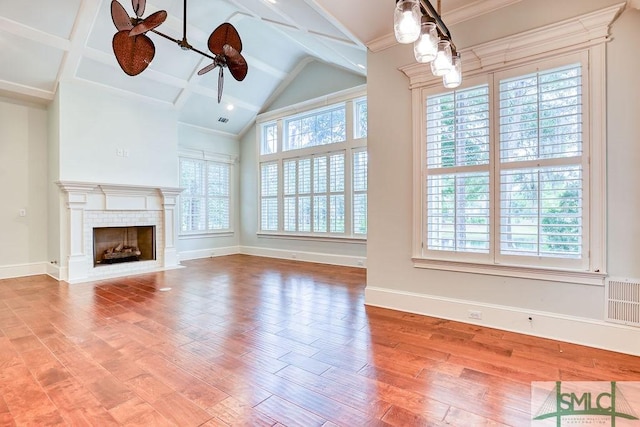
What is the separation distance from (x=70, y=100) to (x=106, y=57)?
979mm

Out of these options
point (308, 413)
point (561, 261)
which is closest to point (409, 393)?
point (308, 413)

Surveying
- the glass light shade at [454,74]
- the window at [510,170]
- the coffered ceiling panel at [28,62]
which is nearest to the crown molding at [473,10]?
the window at [510,170]

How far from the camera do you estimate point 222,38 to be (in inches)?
139

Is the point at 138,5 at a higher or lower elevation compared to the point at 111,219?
higher

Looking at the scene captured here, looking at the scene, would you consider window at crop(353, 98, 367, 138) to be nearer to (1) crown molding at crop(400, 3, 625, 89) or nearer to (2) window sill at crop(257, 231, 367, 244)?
(2) window sill at crop(257, 231, 367, 244)

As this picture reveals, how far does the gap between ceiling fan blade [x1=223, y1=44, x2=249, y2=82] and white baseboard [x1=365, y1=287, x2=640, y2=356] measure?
3.06 meters

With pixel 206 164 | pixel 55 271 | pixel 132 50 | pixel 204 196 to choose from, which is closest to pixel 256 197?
pixel 204 196

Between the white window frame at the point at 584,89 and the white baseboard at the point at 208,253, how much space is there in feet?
21.1

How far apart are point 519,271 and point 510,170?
935mm

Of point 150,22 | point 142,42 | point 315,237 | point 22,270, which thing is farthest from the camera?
point 315,237

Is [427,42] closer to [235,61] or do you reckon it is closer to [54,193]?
[235,61]

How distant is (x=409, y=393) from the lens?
6.58 ft

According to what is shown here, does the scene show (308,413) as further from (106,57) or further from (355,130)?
(106,57)

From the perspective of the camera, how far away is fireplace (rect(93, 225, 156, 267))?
6.22 meters
